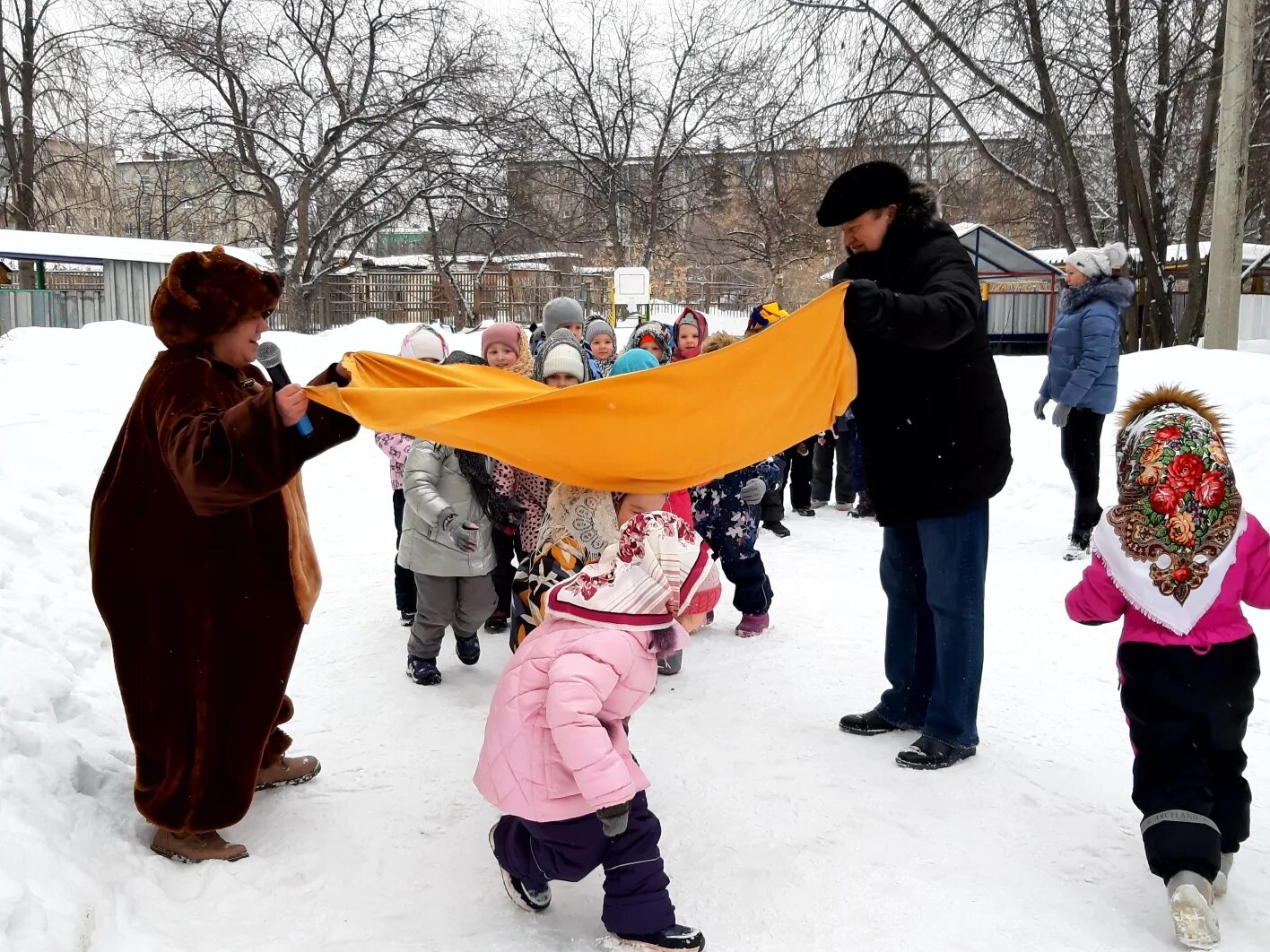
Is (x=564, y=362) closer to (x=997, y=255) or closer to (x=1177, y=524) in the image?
(x=1177, y=524)

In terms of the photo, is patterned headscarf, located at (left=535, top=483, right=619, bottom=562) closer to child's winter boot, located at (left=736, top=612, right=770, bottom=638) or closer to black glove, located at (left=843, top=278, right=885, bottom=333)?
black glove, located at (left=843, top=278, right=885, bottom=333)

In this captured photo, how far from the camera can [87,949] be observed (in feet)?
8.78

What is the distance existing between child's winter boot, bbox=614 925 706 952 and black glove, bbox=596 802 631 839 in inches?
13.4

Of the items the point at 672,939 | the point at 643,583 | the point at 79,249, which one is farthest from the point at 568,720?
the point at 79,249

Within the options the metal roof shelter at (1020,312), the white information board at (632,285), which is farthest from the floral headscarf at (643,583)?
the metal roof shelter at (1020,312)

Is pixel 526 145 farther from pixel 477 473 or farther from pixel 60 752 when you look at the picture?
pixel 60 752

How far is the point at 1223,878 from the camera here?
3043 millimetres

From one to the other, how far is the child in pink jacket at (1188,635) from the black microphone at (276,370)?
2.46 metres

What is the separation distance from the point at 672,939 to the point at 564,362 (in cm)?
307

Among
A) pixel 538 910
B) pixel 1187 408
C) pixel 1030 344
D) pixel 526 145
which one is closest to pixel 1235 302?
pixel 1187 408

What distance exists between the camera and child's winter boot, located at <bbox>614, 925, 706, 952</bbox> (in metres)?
2.82

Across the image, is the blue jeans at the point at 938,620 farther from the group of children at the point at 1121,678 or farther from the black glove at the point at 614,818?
the black glove at the point at 614,818

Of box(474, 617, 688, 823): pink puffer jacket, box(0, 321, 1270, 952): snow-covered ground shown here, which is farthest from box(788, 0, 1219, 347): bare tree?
box(474, 617, 688, 823): pink puffer jacket

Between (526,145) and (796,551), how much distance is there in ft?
77.7
